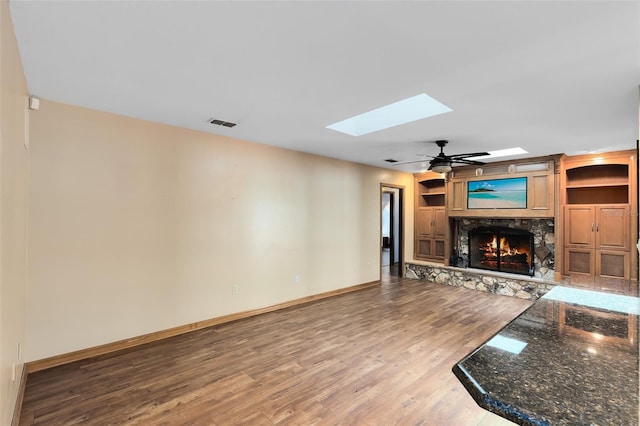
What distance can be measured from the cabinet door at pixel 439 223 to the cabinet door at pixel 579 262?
2.32 meters

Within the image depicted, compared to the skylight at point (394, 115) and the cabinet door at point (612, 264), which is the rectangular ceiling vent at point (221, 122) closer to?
the skylight at point (394, 115)

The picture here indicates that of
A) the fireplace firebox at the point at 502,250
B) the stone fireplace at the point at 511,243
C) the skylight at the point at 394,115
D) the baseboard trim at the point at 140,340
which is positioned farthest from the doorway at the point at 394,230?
the baseboard trim at the point at 140,340

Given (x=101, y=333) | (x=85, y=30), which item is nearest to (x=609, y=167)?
(x=85, y=30)

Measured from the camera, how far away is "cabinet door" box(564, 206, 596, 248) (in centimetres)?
531

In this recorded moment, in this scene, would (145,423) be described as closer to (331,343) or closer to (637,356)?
(331,343)

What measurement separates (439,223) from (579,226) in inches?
101

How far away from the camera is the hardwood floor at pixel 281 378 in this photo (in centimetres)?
228

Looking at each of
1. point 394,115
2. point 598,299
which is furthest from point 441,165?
point 598,299

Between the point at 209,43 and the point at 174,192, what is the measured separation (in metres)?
2.27

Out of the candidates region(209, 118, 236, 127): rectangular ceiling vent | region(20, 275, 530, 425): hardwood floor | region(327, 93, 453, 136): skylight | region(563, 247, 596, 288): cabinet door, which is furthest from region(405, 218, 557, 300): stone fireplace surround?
region(209, 118, 236, 127): rectangular ceiling vent

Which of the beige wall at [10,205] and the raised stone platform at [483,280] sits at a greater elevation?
the beige wall at [10,205]

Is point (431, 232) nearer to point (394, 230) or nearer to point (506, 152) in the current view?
point (394, 230)

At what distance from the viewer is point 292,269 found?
5070 mm

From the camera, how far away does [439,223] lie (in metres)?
7.35
